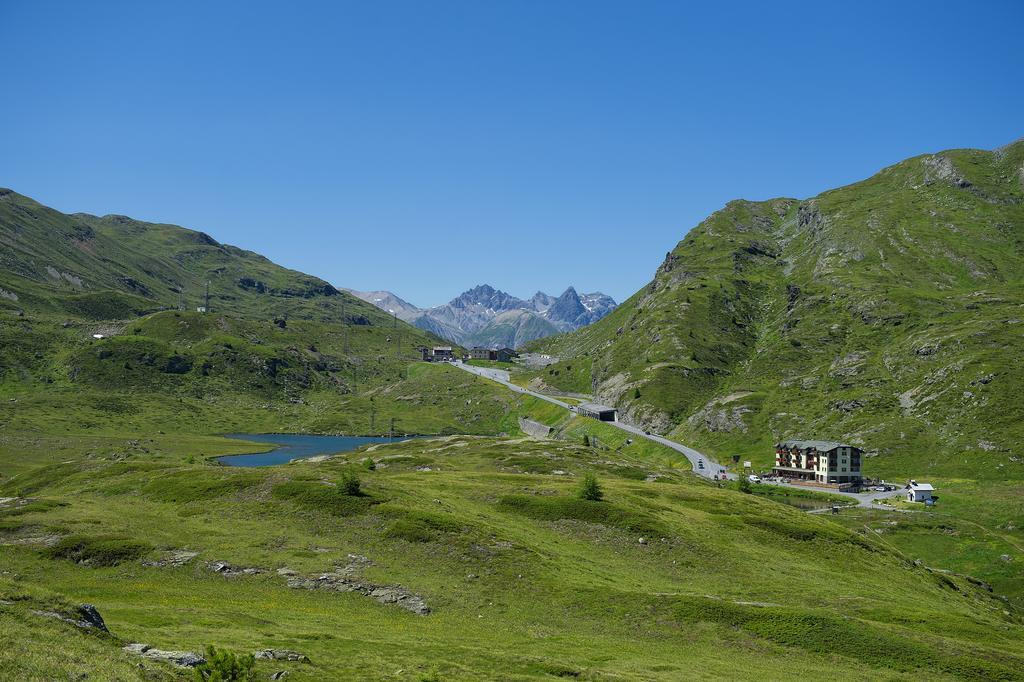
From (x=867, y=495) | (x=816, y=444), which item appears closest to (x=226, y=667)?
(x=867, y=495)

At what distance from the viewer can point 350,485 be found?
263ft

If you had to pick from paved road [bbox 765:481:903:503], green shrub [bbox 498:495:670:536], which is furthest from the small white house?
green shrub [bbox 498:495:670:536]

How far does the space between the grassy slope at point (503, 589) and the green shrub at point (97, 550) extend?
0.96 m

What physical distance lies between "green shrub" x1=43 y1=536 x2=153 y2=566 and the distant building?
533 ft

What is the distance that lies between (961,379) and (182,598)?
8358 inches

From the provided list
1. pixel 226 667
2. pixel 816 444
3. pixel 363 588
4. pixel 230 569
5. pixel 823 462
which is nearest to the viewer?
pixel 226 667

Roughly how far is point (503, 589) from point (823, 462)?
468 ft

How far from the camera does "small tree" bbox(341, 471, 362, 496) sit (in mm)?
80062

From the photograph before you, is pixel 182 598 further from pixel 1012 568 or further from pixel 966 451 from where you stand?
pixel 966 451

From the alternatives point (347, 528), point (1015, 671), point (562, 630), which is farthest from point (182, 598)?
point (1015, 671)

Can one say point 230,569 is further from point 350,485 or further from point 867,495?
point 867,495

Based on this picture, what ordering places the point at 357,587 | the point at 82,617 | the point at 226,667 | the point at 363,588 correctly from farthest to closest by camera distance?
the point at 357,587
the point at 363,588
the point at 82,617
the point at 226,667

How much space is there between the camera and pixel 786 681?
44.0m

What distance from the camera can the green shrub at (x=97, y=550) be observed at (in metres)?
58.6
